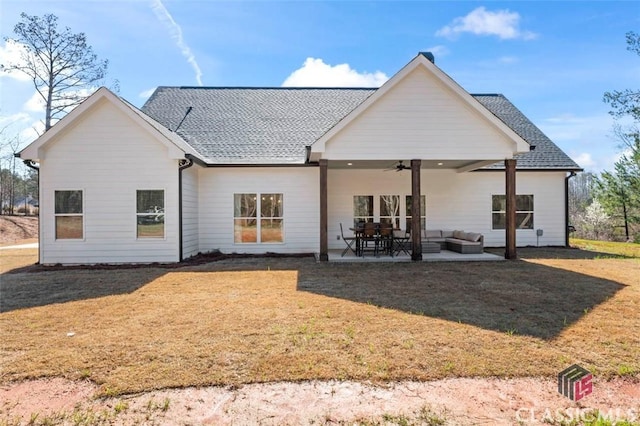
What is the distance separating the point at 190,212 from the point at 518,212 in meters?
12.5

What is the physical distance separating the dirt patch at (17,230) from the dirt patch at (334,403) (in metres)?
23.8

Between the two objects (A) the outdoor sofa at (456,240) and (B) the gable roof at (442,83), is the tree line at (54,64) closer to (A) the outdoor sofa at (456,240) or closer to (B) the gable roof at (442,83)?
(B) the gable roof at (442,83)

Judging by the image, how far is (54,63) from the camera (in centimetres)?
2300

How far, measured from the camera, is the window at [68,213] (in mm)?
10898

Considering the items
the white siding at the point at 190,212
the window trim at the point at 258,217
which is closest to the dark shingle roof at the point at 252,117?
the white siding at the point at 190,212

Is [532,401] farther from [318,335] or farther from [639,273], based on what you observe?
[639,273]

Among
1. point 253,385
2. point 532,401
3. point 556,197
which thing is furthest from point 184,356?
point 556,197

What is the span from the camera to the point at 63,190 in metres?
10.9

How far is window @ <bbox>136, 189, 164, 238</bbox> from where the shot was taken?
434 inches

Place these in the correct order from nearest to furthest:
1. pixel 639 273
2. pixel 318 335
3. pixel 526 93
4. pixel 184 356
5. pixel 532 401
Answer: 1. pixel 532 401
2. pixel 184 356
3. pixel 318 335
4. pixel 639 273
5. pixel 526 93

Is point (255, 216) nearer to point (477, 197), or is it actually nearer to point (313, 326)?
point (313, 326)

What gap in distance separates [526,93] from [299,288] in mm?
18673

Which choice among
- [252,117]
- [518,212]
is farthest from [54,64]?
[518,212]

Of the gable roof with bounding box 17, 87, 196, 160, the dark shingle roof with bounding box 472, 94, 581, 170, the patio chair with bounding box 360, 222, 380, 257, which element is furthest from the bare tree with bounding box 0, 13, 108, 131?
the dark shingle roof with bounding box 472, 94, 581, 170
